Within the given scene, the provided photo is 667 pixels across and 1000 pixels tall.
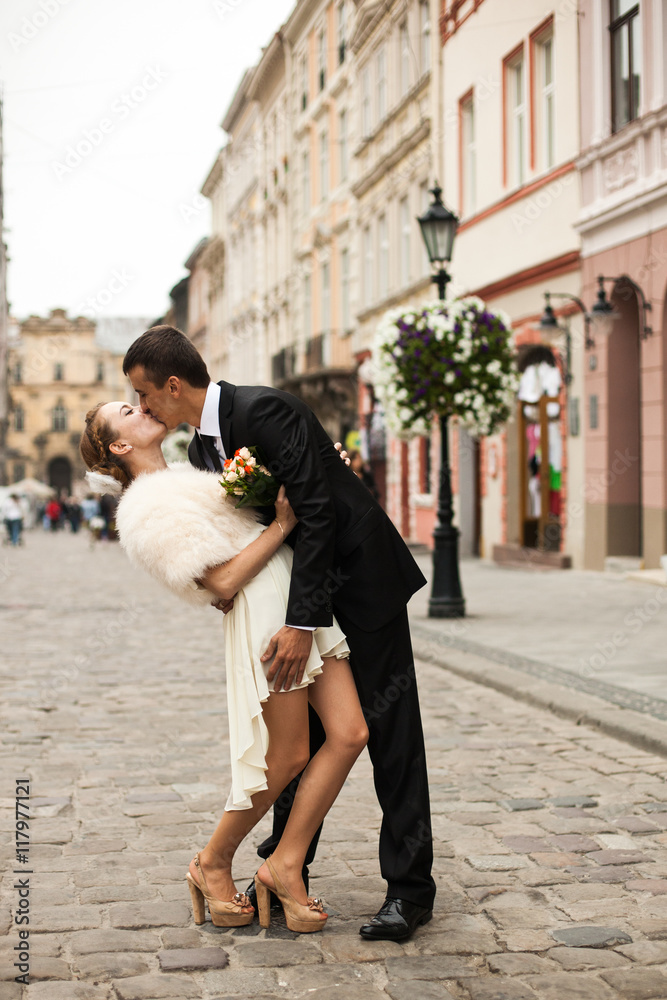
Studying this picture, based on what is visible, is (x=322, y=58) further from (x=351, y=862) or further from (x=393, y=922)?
(x=393, y=922)

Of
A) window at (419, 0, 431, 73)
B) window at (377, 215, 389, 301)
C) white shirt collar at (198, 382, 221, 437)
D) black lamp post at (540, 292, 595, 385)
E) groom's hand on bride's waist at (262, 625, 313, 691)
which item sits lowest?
groom's hand on bride's waist at (262, 625, 313, 691)

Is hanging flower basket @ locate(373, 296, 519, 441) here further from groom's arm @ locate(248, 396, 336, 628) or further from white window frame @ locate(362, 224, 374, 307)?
white window frame @ locate(362, 224, 374, 307)

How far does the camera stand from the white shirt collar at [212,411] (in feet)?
11.6

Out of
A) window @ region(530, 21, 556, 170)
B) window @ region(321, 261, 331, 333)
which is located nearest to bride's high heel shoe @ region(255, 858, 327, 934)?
window @ region(530, 21, 556, 170)

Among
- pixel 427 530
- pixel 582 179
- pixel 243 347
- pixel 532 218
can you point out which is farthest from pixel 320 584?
pixel 243 347

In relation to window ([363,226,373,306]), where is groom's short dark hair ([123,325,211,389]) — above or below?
below

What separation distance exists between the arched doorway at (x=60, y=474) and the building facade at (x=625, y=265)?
84.0 m

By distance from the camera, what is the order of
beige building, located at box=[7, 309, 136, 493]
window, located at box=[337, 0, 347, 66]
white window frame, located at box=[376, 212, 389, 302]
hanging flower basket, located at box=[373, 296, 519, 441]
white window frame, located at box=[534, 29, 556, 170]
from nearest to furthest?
hanging flower basket, located at box=[373, 296, 519, 441] < white window frame, located at box=[534, 29, 556, 170] < white window frame, located at box=[376, 212, 389, 302] < window, located at box=[337, 0, 347, 66] < beige building, located at box=[7, 309, 136, 493]

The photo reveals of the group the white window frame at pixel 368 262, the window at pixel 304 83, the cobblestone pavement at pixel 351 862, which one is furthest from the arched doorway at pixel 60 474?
the cobblestone pavement at pixel 351 862

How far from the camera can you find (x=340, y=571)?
3584 millimetres

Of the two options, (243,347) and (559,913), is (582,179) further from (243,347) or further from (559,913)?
(243,347)

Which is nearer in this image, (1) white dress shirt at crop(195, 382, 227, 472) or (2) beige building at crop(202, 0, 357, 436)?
(1) white dress shirt at crop(195, 382, 227, 472)

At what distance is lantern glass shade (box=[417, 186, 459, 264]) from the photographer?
11957mm

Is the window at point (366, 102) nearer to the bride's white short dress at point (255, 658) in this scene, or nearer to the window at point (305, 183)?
the window at point (305, 183)
